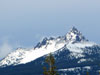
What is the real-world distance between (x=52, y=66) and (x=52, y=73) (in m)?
1.12

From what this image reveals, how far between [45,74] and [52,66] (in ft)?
5.07

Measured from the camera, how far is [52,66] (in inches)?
2891

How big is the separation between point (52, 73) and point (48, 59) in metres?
2.20

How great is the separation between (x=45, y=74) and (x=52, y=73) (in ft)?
3.20

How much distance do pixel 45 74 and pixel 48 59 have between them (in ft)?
7.44

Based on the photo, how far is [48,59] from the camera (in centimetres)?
7381

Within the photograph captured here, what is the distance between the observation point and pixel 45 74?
72.9 meters
